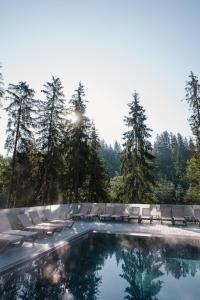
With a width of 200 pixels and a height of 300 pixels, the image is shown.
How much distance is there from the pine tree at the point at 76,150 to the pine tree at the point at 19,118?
13.0 ft

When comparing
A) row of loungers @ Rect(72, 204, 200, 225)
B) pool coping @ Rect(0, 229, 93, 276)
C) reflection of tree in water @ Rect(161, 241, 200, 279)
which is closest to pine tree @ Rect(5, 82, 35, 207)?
row of loungers @ Rect(72, 204, 200, 225)

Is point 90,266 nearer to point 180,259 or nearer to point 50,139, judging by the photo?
point 180,259

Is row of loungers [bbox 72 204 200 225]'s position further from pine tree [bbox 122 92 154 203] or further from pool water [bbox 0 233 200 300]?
pine tree [bbox 122 92 154 203]

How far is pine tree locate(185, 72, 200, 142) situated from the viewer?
21.0m

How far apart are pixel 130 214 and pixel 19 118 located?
37.6ft

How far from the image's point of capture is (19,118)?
2005 cm

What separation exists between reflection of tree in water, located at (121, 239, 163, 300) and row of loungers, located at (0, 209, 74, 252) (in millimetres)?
3513

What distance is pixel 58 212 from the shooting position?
14883mm

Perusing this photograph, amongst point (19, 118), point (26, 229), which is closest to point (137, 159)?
point (19, 118)

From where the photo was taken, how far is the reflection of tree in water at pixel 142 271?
19.9 ft

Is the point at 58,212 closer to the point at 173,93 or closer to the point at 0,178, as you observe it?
the point at 0,178

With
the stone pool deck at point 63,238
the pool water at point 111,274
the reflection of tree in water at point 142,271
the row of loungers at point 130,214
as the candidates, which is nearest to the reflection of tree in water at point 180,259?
the pool water at point 111,274

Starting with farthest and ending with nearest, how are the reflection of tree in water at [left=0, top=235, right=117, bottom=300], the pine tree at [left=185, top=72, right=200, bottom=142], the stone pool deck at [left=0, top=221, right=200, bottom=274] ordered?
the pine tree at [left=185, top=72, right=200, bottom=142]
the stone pool deck at [left=0, top=221, right=200, bottom=274]
the reflection of tree in water at [left=0, top=235, right=117, bottom=300]

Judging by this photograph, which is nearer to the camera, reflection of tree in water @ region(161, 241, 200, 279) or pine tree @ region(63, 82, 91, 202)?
reflection of tree in water @ region(161, 241, 200, 279)
